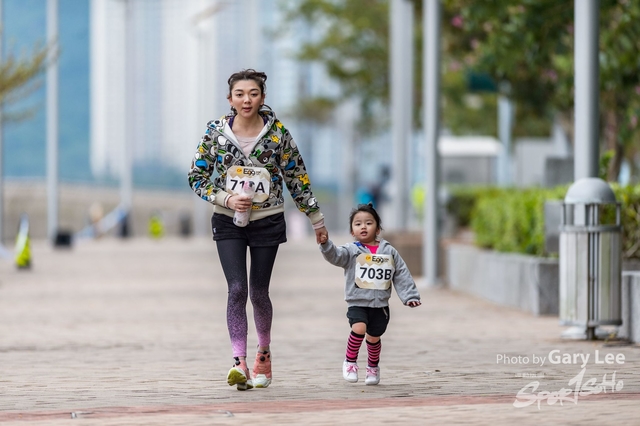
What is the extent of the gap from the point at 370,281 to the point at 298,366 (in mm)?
1609

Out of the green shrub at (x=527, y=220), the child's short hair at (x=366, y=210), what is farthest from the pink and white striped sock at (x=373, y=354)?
the green shrub at (x=527, y=220)

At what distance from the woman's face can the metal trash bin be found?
3.74 m

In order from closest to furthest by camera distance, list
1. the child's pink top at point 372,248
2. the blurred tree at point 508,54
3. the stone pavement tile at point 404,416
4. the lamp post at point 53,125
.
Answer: the stone pavement tile at point 404,416, the child's pink top at point 372,248, the blurred tree at point 508,54, the lamp post at point 53,125

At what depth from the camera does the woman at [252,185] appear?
8.69 meters

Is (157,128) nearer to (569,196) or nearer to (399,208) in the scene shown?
(399,208)

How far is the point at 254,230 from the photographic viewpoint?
8836 mm

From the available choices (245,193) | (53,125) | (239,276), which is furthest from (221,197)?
(53,125)

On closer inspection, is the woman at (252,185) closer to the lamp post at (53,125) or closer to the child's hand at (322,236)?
the child's hand at (322,236)

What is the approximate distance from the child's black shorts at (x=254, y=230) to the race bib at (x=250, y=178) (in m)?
0.18

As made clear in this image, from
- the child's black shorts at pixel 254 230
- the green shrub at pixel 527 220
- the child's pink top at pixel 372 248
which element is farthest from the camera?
the green shrub at pixel 527 220

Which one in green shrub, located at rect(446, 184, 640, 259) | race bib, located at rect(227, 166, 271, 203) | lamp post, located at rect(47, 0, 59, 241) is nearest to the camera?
race bib, located at rect(227, 166, 271, 203)

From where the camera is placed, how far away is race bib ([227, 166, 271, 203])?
340 inches

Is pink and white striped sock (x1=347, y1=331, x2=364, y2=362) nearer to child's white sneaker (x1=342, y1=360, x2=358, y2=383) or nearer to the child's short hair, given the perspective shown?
child's white sneaker (x1=342, y1=360, x2=358, y2=383)

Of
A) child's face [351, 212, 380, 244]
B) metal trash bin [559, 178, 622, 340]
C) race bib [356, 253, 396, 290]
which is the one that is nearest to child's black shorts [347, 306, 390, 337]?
race bib [356, 253, 396, 290]
